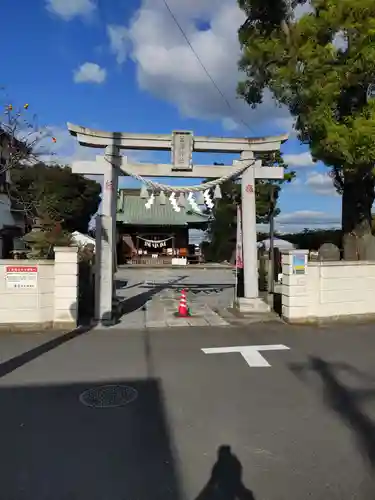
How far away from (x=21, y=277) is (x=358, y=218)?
31.2 ft

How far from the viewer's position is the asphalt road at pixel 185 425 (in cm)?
319

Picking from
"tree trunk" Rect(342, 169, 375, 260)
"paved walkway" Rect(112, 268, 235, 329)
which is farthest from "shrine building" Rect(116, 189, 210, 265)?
"tree trunk" Rect(342, 169, 375, 260)

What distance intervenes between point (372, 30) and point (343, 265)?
17.3ft

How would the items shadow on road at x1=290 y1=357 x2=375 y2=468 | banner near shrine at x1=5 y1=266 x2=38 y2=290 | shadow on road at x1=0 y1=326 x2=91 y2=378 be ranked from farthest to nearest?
banner near shrine at x1=5 y1=266 x2=38 y2=290 < shadow on road at x1=0 y1=326 x2=91 y2=378 < shadow on road at x1=290 y1=357 x2=375 y2=468

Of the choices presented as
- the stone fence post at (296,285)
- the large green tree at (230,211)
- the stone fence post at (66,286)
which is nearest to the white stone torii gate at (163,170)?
the stone fence post at (66,286)

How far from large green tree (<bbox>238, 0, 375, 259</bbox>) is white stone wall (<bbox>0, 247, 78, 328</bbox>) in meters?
6.56

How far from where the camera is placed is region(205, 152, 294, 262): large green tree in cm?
2295

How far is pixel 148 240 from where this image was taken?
32344 mm

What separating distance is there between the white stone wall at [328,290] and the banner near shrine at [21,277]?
5681 mm

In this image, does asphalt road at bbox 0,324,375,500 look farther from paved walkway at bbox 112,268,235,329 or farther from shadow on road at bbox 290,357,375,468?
paved walkway at bbox 112,268,235,329

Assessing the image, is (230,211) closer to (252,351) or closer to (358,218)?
(358,218)

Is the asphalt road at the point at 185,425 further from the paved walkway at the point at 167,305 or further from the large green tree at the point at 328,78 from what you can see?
the large green tree at the point at 328,78

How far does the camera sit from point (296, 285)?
9.76 meters

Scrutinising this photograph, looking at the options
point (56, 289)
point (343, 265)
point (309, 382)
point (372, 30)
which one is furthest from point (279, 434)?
point (372, 30)
